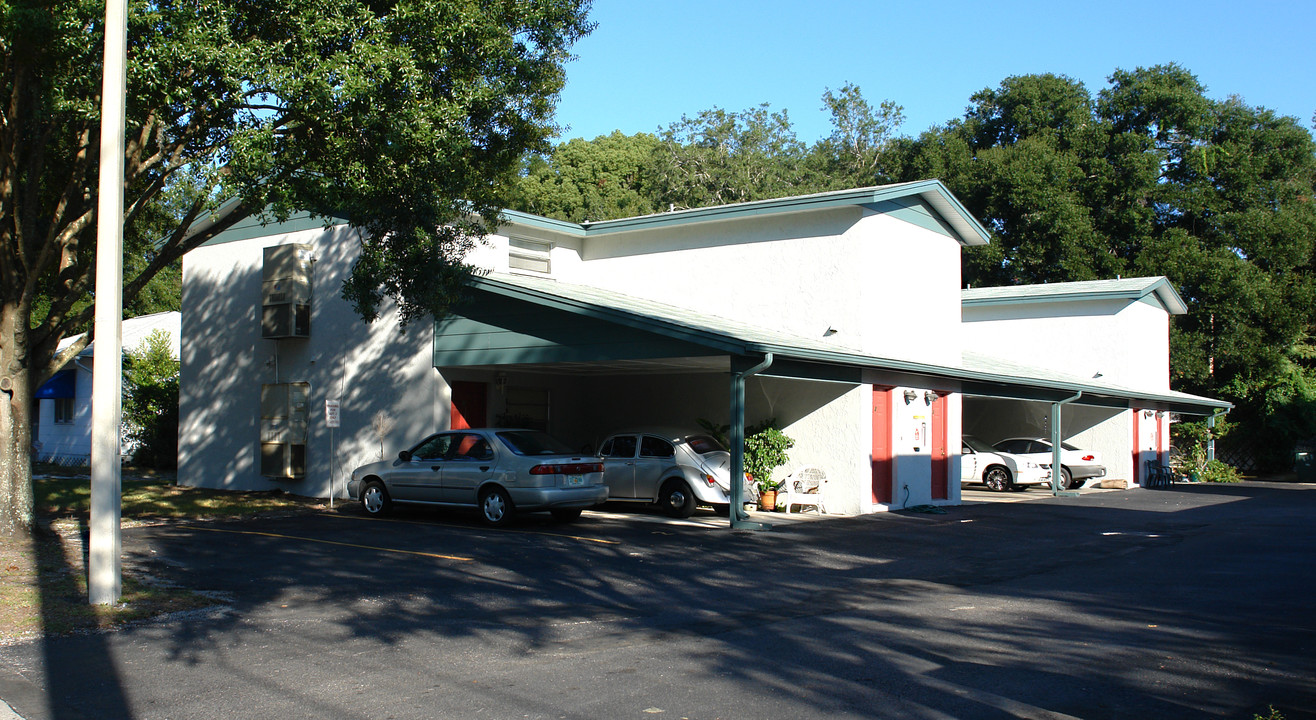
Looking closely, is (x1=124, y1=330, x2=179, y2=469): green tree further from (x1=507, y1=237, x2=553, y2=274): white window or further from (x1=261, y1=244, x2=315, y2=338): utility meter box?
(x1=507, y1=237, x2=553, y2=274): white window

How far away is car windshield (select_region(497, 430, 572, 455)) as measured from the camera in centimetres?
1545

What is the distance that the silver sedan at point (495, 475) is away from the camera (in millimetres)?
15109

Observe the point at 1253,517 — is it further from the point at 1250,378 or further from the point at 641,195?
the point at 641,195

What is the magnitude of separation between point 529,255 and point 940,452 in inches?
387

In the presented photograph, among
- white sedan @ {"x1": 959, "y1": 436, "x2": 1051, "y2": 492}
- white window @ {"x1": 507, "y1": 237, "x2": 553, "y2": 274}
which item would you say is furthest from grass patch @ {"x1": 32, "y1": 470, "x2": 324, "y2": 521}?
white sedan @ {"x1": 959, "y1": 436, "x2": 1051, "y2": 492}

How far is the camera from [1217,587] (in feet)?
35.4

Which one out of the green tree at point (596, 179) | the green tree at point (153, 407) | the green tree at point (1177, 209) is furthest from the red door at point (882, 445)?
the green tree at point (596, 179)

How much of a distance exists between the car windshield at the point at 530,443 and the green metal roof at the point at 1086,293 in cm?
1857

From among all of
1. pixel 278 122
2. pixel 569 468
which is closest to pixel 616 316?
pixel 569 468

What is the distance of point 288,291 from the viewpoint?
21.2m

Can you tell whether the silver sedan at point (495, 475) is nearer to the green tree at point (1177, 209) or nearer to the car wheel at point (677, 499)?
the car wheel at point (677, 499)

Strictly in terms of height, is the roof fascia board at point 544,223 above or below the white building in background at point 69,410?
above

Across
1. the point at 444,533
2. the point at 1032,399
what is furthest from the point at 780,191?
the point at 444,533

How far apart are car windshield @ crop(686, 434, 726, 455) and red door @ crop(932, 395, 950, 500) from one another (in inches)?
225
